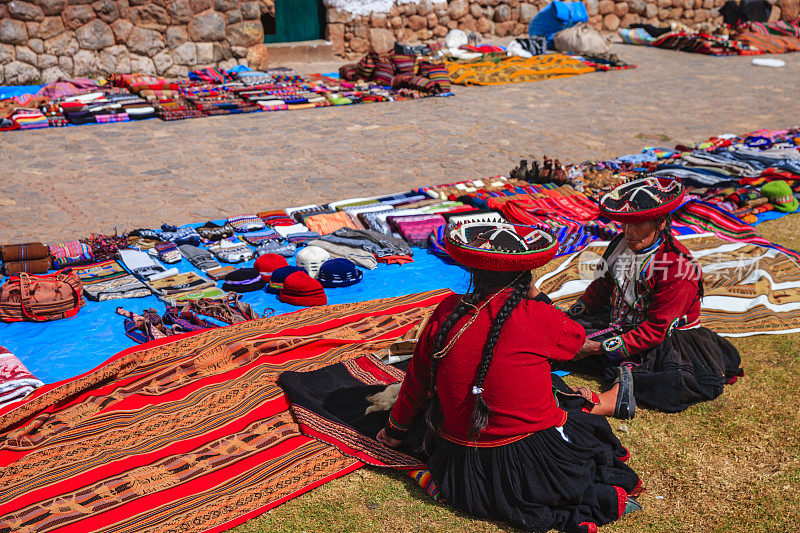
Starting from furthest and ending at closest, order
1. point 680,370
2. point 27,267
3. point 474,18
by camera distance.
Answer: point 474,18 → point 27,267 → point 680,370

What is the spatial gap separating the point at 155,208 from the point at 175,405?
13.1 ft

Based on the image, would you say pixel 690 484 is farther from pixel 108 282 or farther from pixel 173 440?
pixel 108 282

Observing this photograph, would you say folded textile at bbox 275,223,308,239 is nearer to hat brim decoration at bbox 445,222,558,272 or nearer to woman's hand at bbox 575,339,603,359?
woman's hand at bbox 575,339,603,359

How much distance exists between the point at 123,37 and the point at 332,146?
18.3ft

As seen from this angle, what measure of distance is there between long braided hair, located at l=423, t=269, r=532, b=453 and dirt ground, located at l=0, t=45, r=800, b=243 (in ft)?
15.6

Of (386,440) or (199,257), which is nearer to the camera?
(386,440)

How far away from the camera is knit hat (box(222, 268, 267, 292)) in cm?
608

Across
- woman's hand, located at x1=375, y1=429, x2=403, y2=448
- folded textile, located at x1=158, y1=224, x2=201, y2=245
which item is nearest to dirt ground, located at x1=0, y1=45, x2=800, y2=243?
folded textile, located at x1=158, y1=224, x2=201, y2=245

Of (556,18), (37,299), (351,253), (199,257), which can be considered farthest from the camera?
(556,18)

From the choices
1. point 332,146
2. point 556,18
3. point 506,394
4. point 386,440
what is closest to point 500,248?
point 506,394

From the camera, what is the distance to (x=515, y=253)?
10.8 ft

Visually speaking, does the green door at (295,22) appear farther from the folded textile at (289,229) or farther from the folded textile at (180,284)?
the folded textile at (180,284)

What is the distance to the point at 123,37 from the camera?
13.5 meters

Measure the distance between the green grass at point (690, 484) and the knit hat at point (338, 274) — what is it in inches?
87.0
